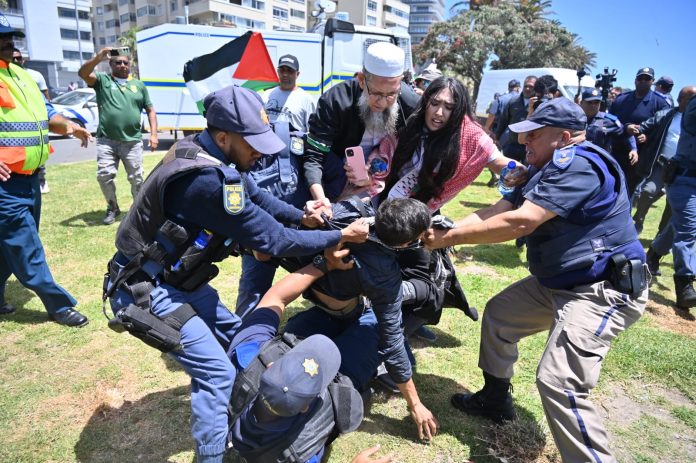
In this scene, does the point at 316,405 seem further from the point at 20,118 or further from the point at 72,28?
the point at 72,28

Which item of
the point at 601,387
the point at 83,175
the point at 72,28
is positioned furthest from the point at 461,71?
the point at 72,28

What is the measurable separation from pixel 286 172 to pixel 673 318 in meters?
3.87

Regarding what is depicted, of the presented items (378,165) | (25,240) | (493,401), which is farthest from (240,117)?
(25,240)

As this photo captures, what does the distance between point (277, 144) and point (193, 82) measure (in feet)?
14.8

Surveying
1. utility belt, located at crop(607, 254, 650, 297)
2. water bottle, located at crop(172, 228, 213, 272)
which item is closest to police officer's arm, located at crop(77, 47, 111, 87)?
water bottle, located at crop(172, 228, 213, 272)

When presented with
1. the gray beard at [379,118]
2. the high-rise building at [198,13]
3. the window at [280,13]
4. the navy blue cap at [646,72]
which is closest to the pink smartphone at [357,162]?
the gray beard at [379,118]

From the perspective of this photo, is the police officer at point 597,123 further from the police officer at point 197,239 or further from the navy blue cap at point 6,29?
the navy blue cap at point 6,29

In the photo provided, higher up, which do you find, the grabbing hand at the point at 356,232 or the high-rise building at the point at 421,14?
the high-rise building at the point at 421,14

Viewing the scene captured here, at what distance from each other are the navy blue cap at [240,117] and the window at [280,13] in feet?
171

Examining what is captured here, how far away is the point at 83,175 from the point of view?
9.14 m

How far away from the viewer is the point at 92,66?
504 cm

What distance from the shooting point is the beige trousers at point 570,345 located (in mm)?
1927

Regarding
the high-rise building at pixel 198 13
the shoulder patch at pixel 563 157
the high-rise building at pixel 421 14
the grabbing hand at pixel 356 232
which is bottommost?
the grabbing hand at pixel 356 232

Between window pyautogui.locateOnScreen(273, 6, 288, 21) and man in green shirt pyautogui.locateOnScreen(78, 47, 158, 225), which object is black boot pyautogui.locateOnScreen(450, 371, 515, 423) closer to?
man in green shirt pyautogui.locateOnScreen(78, 47, 158, 225)
